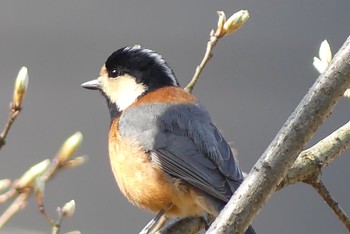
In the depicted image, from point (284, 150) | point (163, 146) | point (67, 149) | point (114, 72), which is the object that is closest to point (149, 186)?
point (163, 146)

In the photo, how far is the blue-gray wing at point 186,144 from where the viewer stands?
289cm

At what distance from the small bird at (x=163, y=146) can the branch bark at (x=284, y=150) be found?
2.92ft

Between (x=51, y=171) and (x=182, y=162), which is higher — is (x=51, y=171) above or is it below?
above

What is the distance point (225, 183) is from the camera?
286cm

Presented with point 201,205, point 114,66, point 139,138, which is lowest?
point 201,205

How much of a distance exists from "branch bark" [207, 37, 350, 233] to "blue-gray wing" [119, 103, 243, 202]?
1.04 meters

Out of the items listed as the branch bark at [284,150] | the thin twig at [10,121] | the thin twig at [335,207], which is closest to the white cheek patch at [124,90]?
the thin twig at [335,207]

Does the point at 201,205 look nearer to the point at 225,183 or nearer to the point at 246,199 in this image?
the point at 225,183

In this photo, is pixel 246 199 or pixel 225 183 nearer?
pixel 246 199

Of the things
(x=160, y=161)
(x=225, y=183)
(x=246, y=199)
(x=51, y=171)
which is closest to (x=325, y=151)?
(x=225, y=183)

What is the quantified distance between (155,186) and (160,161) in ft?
0.36

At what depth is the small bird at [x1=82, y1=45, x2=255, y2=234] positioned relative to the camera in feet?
9.61

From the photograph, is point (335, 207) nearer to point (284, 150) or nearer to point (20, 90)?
point (284, 150)

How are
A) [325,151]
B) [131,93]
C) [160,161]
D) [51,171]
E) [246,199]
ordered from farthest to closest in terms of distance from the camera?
1. [131,93]
2. [160,161]
3. [325,151]
4. [246,199]
5. [51,171]
